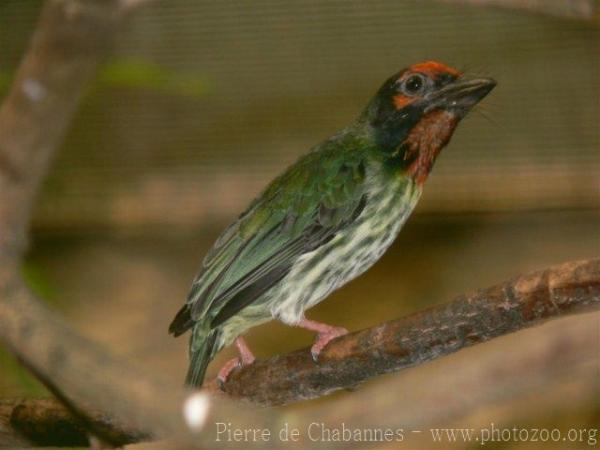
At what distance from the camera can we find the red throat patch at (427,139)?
9.87 ft

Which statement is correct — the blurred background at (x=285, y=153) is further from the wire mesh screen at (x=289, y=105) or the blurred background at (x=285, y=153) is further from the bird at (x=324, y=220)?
the bird at (x=324, y=220)

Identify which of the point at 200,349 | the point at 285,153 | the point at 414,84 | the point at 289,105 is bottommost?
the point at 200,349

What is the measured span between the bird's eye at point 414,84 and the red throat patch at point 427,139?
0.08 m

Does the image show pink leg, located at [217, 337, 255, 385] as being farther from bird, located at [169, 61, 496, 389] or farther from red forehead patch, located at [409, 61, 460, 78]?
red forehead patch, located at [409, 61, 460, 78]

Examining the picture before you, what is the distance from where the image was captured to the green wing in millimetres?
2895

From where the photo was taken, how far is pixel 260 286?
2.91 meters

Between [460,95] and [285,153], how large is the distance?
2023mm

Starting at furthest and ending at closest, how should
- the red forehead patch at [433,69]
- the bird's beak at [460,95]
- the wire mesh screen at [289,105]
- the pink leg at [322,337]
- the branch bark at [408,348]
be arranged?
1. the wire mesh screen at [289,105]
2. the red forehead patch at [433,69]
3. the bird's beak at [460,95]
4. the pink leg at [322,337]
5. the branch bark at [408,348]

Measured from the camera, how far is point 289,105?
185 inches

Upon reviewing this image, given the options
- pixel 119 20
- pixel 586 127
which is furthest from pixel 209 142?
pixel 119 20

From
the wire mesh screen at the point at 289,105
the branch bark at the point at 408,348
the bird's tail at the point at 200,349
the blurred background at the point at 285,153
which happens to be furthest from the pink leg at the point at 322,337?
the blurred background at the point at 285,153

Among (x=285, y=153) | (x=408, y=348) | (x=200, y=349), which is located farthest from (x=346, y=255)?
(x=285, y=153)

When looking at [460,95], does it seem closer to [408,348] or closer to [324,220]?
[324,220]

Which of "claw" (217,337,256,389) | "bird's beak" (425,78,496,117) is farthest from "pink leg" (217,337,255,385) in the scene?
"bird's beak" (425,78,496,117)
